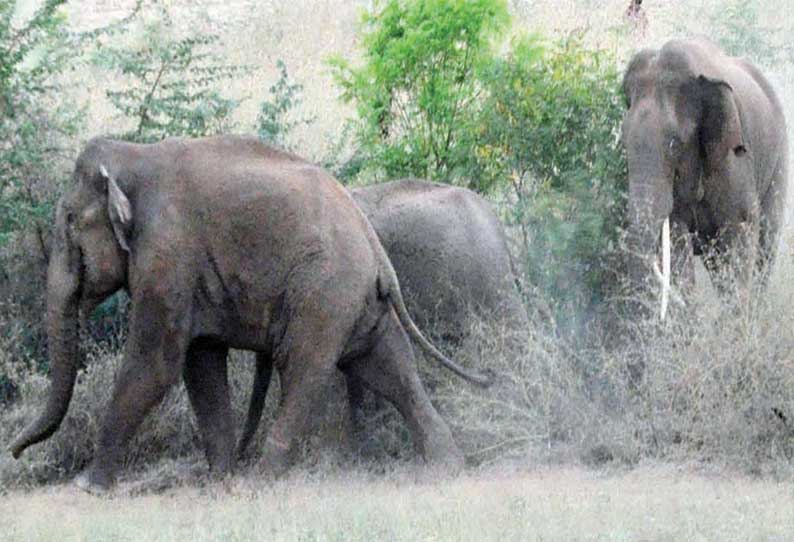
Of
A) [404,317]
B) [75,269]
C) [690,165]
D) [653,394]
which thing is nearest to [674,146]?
[690,165]

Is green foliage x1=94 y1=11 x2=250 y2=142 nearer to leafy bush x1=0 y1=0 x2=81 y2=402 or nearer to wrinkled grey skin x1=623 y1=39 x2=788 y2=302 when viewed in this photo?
leafy bush x1=0 y1=0 x2=81 y2=402

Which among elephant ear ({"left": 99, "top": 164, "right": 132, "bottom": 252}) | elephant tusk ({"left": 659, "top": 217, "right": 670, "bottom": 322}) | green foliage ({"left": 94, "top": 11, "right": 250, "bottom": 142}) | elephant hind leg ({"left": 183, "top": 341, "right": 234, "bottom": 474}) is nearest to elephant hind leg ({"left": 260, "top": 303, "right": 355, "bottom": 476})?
elephant hind leg ({"left": 183, "top": 341, "right": 234, "bottom": 474})

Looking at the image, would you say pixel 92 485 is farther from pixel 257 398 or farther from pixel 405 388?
pixel 405 388

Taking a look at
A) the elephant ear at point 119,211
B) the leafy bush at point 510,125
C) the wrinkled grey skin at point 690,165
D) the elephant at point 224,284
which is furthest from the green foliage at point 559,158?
the elephant ear at point 119,211

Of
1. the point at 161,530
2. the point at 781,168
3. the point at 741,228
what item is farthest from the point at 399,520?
the point at 781,168

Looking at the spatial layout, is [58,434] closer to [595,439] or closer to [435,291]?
[435,291]

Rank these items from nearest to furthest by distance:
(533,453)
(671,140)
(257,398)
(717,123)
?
(533,453)
(257,398)
(671,140)
(717,123)

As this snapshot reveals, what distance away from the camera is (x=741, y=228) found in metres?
13.8

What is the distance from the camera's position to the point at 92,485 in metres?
12.2

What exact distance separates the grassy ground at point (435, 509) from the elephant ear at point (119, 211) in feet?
5.84

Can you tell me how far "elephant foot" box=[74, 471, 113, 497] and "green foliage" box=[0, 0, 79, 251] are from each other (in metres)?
2.59

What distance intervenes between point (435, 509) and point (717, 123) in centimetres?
457

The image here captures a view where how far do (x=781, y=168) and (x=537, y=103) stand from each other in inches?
86.8

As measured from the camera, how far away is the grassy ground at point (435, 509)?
10.0 meters
